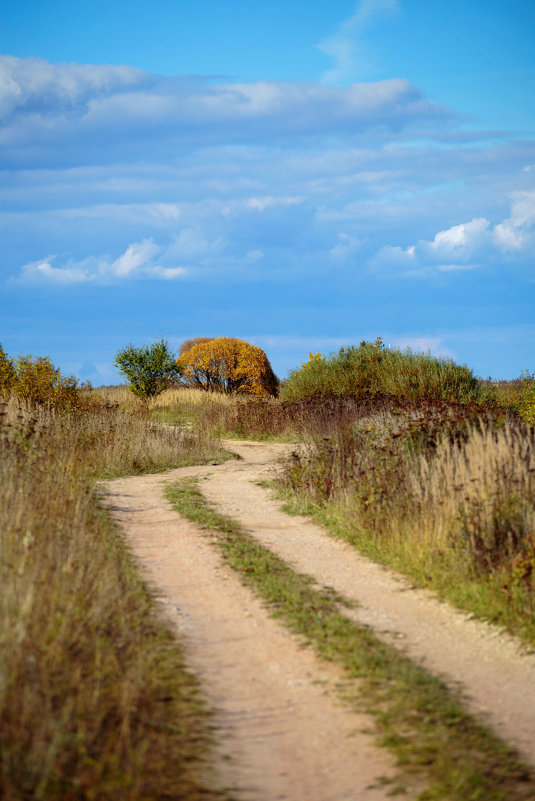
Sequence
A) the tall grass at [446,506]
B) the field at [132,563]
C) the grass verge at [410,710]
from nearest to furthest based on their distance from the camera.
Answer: the field at [132,563], the grass verge at [410,710], the tall grass at [446,506]

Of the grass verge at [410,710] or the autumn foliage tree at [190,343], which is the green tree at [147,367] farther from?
the grass verge at [410,710]

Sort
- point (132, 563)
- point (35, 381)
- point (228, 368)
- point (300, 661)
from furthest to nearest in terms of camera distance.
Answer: point (228, 368) < point (35, 381) < point (132, 563) < point (300, 661)

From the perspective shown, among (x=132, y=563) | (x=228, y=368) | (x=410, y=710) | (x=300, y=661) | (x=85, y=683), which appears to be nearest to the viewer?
(x=85, y=683)

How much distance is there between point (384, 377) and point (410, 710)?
1846 centimetres

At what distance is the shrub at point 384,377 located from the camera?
71.5 feet

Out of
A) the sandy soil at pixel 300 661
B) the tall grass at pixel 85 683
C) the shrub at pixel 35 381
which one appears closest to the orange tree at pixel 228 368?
the shrub at pixel 35 381

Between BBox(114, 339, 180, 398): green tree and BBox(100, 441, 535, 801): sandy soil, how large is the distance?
20.9 meters

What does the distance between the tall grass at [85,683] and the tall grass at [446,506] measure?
3.11m

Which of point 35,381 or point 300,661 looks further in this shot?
point 35,381

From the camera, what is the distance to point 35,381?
63.3 feet

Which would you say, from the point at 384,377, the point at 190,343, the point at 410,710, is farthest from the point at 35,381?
the point at 190,343

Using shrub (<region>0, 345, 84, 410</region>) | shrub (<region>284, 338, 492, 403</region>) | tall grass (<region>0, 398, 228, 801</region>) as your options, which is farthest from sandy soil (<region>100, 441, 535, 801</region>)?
shrub (<region>284, 338, 492, 403</region>)

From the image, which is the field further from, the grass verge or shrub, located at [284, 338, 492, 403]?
shrub, located at [284, 338, 492, 403]

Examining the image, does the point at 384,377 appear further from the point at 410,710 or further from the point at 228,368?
the point at 410,710
